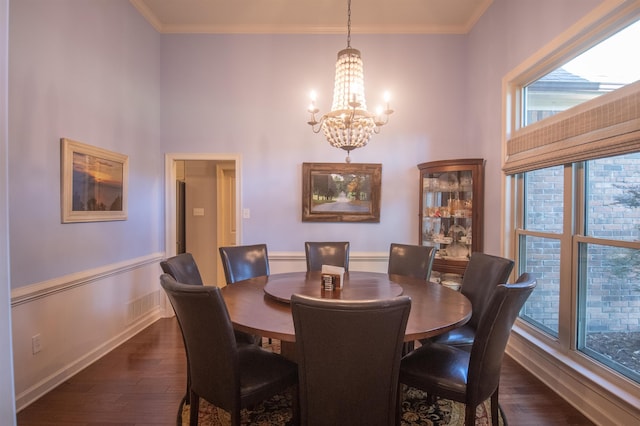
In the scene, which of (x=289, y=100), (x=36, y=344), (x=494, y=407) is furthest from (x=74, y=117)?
(x=494, y=407)

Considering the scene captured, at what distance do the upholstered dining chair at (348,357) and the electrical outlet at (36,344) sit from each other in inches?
80.6

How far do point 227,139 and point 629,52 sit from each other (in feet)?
11.6

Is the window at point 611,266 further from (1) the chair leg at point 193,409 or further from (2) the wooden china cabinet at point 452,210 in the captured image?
(1) the chair leg at point 193,409

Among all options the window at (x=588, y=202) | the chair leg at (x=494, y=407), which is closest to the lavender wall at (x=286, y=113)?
the window at (x=588, y=202)

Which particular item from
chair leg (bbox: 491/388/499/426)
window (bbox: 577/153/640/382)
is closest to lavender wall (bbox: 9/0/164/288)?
chair leg (bbox: 491/388/499/426)

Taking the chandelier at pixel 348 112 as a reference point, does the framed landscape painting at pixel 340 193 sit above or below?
below

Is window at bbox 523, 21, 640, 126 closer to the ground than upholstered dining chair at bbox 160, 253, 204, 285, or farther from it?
farther from it

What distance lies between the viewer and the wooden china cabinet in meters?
3.21

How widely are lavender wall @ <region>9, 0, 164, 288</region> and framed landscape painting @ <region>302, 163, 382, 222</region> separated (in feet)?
6.00

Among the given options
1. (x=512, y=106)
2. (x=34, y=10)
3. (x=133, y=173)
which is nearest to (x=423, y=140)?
(x=512, y=106)

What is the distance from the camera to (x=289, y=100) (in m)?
3.75

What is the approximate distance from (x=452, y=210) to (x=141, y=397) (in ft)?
10.7

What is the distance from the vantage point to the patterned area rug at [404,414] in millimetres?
1893

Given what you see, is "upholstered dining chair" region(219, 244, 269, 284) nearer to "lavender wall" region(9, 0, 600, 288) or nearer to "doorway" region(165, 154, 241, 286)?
"lavender wall" region(9, 0, 600, 288)
